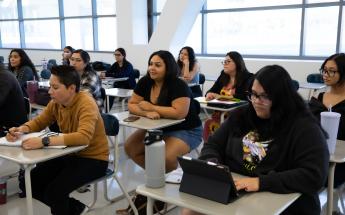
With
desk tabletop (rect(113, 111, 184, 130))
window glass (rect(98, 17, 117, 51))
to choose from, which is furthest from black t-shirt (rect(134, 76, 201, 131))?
window glass (rect(98, 17, 117, 51))

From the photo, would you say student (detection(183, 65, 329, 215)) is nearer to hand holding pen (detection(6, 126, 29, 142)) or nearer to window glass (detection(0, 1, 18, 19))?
hand holding pen (detection(6, 126, 29, 142))

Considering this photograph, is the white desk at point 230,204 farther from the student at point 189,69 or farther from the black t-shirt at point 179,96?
the student at point 189,69

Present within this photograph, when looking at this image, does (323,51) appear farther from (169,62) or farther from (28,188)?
(28,188)

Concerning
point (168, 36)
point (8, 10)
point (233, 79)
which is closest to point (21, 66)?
point (233, 79)

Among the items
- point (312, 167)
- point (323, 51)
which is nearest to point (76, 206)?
point (312, 167)

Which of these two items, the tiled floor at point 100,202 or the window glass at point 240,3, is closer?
the tiled floor at point 100,202

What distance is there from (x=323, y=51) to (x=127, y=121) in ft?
13.8

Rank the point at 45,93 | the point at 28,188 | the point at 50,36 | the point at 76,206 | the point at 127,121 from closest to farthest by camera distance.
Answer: the point at 28,188, the point at 76,206, the point at 127,121, the point at 45,93, the point at 50,36

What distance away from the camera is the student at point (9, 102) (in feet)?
10.4

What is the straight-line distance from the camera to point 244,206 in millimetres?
1450

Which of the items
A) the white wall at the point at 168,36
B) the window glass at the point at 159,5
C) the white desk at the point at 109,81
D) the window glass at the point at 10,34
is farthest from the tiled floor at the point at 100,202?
the window glass at the point at 10,34

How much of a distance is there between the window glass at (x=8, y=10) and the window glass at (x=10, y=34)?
0.19 meters

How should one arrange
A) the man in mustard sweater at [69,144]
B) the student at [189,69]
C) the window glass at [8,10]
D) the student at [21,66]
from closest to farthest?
1. the man in mustard sweater at [69,144]
2. the student at [21,66]
3. the student at [189,69]
4. the window glass at [8,10]

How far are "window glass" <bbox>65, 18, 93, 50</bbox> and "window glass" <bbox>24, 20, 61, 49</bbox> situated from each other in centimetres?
42
